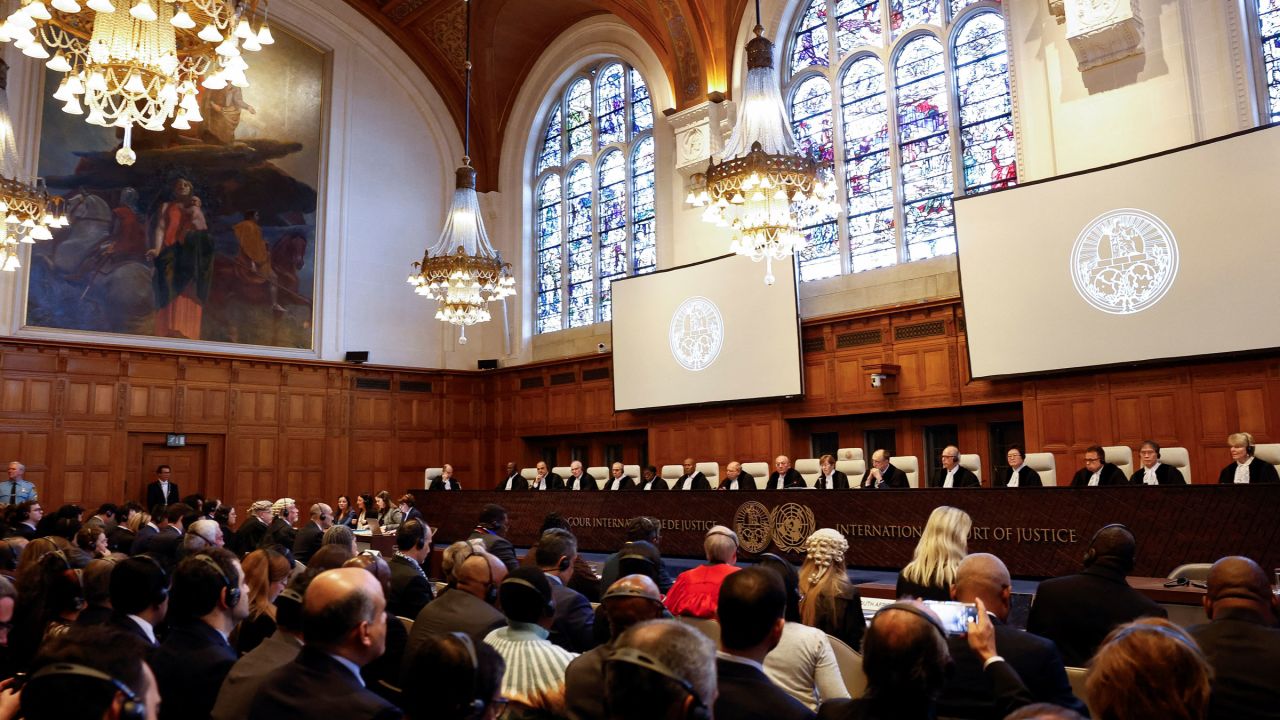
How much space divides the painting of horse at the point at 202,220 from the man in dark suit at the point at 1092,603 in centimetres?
1410

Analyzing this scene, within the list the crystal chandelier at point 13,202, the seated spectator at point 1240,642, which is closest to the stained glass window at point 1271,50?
the seated spectator at point 1240,642

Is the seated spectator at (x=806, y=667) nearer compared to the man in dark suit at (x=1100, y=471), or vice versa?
the seated spectator at (x=806, y=667)

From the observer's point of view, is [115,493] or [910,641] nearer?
[910,641]

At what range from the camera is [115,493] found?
13273 millimetres

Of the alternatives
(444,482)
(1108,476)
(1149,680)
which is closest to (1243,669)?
(1149,680)

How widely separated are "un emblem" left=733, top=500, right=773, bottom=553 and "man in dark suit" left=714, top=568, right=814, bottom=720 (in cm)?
637

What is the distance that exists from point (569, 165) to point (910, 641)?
1571 cm

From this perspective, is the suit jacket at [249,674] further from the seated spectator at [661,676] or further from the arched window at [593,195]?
the arched window at [593,195]

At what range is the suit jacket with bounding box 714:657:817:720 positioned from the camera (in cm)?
195

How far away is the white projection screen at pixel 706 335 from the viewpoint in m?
12.2

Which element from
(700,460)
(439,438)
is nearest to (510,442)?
(439,438)

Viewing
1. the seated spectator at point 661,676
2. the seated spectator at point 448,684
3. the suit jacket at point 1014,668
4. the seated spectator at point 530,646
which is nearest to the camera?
the seated spectator at point 661,676

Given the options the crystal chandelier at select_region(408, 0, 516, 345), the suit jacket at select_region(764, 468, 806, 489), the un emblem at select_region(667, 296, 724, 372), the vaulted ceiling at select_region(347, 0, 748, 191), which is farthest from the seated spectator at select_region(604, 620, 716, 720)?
the vaulted ceiling at select_region(347, 0, 748, 191)

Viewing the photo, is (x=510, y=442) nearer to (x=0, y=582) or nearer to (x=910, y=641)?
(x=0, y=582)
